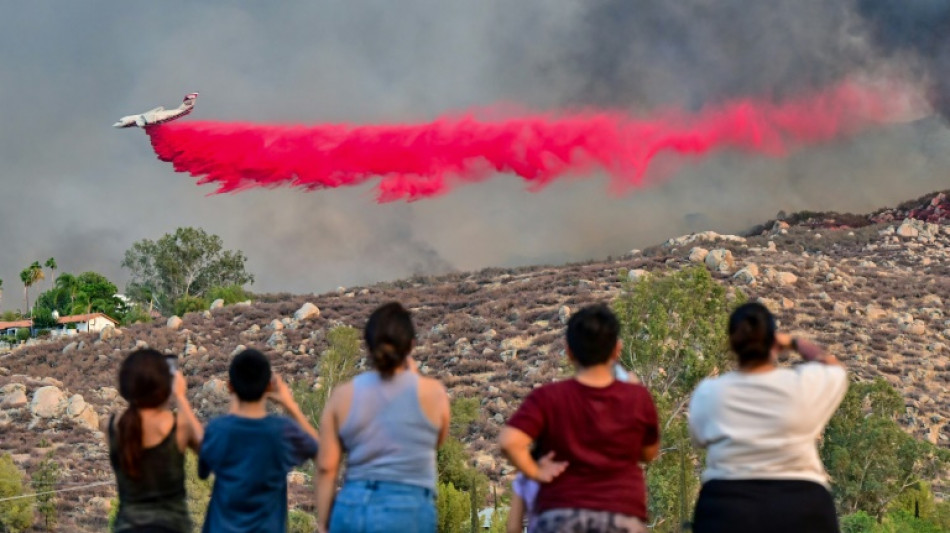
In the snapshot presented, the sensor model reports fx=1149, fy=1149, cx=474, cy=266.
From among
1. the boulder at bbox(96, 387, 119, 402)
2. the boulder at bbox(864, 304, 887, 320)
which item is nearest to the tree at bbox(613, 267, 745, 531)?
the boulder at bbox(864, 304, 887, 320)

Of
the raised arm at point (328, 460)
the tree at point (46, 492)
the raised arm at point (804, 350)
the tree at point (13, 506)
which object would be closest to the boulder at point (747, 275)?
the tree at point (46, 492)

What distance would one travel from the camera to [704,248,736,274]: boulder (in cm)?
5775

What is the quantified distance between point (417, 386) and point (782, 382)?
1987mm

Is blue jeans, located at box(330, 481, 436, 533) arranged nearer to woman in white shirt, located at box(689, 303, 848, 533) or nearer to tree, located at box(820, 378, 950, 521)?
woman in white shirt, located at box(689, 303, 848, 533)

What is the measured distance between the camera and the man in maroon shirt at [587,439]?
6062mm

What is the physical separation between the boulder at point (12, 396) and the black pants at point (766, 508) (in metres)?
46.2

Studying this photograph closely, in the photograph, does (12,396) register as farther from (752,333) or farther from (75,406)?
(752,333)

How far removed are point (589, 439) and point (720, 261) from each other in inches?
2102

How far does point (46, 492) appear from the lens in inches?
1321

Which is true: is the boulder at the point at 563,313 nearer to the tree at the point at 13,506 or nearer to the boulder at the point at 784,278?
the boulder at the point at 784,278

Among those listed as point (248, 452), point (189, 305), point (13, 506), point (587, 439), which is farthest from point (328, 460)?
point (189, 305)

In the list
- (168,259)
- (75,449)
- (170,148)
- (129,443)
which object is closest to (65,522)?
(75,449)

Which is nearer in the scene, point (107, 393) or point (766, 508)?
point (766, 508)

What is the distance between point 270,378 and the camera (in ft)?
21.9
